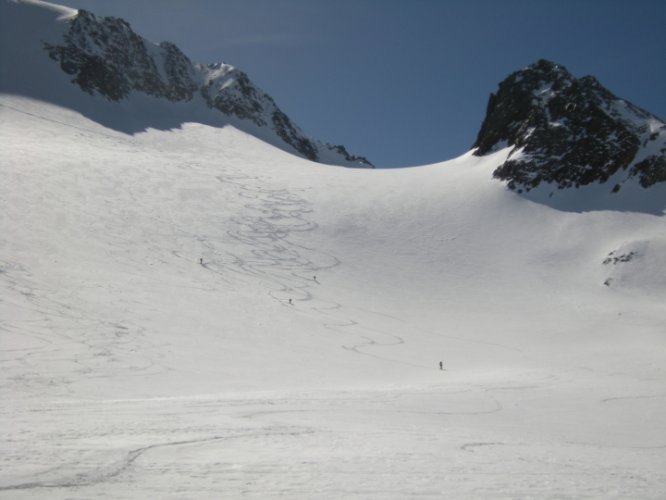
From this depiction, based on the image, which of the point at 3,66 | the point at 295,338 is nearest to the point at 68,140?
the point at 3,66

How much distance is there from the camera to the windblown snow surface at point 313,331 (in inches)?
237

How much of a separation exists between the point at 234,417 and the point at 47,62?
76.1m

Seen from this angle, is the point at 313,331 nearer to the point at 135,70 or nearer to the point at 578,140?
the point at 578,140

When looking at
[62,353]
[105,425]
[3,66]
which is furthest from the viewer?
[3,66]

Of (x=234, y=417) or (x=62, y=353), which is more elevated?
(x=234, y=417)

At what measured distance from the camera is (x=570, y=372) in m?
16.7

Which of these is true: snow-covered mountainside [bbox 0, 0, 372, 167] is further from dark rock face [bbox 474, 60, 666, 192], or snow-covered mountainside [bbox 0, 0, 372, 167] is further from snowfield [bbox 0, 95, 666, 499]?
dark rock face [bbox 474, 60, 666, 192]

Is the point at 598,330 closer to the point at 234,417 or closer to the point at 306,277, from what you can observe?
the point at 306,277

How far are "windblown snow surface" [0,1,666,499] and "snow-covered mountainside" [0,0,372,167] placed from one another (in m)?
22.9

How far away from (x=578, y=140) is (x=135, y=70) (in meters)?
65.4

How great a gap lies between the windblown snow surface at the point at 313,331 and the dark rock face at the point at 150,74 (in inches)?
910

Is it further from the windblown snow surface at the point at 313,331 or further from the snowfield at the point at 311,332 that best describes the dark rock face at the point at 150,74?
the snowfield at the point at 311,332

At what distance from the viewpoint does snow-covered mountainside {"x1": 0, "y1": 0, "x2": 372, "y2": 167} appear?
68.9 meters

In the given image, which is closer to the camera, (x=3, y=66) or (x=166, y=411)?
(x=166, y=411)
